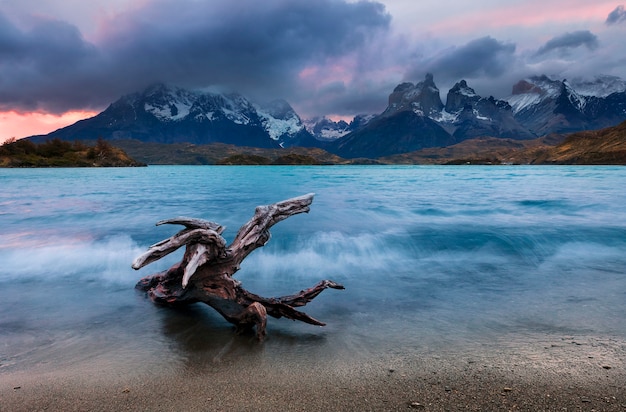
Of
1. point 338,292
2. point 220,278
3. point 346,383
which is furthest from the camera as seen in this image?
point 338,292

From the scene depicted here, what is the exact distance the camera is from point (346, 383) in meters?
6.45

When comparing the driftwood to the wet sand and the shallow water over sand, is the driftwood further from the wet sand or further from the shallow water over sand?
the wet sand

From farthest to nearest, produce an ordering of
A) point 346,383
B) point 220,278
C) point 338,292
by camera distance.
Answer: point 338,292
point 220,278
point 346,383

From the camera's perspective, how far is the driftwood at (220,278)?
837cm

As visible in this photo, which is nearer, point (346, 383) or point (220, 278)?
point (346, 383)

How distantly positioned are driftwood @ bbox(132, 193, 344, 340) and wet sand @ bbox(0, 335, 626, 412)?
1396 mm

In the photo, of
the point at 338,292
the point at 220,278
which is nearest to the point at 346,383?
the point at 220,278

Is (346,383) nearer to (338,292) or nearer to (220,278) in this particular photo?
(220,278)

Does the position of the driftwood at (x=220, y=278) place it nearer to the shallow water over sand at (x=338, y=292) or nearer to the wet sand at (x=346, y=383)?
the shallow water over sand at (x=338, y=292)

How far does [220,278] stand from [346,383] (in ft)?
14.0

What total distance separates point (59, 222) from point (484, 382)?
29801 millimetres

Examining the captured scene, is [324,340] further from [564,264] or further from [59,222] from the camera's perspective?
[59,222]

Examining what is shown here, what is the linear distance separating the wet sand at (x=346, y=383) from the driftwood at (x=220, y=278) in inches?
55.0

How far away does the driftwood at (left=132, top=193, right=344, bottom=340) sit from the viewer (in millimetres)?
8367
